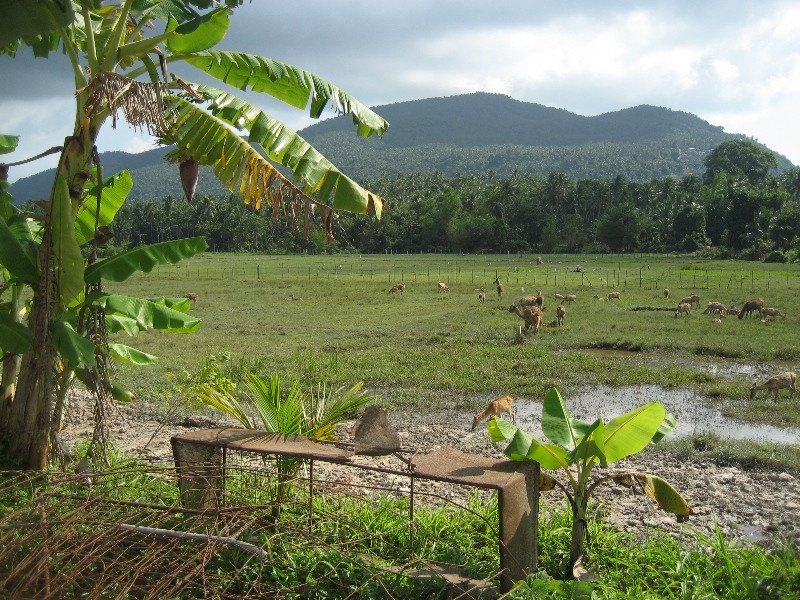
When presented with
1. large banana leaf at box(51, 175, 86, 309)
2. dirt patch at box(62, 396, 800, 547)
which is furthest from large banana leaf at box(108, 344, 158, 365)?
large banana leaf at box(51, 175, 86, 309)

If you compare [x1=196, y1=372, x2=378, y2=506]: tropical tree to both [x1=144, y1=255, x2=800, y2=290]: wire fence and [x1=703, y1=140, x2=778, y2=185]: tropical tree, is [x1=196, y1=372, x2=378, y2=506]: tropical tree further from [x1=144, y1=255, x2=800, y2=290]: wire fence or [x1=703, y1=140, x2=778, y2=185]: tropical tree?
[x1=703, y1=140, x2=778, y2=185]: tropical tree

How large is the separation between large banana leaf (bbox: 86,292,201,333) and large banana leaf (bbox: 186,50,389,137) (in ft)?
7.86

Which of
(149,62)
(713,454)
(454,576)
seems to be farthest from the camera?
(713,454)

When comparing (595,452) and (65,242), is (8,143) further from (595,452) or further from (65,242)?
(595,452)

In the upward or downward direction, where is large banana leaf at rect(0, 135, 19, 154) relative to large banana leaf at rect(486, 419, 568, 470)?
upward

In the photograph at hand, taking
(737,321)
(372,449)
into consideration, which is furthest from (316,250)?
(372,449)

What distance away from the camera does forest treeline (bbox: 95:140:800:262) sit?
65.9 m

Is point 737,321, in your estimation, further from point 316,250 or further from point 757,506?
point 316,250

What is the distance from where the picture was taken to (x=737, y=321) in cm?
2089

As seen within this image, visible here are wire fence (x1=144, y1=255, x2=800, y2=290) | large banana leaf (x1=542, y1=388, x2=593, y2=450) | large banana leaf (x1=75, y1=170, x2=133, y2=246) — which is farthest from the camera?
wire fence (x1=144, y1=255, x2=800, y2=290)

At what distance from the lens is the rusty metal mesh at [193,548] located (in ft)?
10.3

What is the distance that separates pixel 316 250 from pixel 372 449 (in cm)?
7115

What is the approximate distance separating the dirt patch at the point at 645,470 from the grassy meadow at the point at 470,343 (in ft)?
2.45

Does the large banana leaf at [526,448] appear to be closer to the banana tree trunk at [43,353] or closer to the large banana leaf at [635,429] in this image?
the large banana leaf at [635,429]
